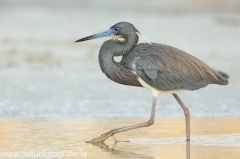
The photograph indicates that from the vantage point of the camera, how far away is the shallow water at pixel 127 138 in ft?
23.6

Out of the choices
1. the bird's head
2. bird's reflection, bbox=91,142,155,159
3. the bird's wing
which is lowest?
bird's reflection, bbox=91,142,155,159

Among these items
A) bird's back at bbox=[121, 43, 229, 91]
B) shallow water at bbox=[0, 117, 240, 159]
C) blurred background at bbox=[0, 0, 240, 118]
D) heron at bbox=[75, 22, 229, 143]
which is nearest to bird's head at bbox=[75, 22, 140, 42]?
heron at bbox=[75, 22, 229, 143]

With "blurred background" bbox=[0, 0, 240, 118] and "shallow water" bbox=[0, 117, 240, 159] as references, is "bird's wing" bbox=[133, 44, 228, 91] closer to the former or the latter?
"shallow water" bbox=[0, 117, 240, 159]

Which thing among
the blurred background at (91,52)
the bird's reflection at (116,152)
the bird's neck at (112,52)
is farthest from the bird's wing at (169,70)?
the blurred background at (91,52)

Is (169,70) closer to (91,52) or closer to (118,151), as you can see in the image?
(118,151)

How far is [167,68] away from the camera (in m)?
7.78

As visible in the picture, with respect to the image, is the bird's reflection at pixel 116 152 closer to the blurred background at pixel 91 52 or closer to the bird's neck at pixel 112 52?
the bird's neck at pixel 112 52

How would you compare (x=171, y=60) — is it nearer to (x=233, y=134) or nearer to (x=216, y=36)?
(x=233, y=134)

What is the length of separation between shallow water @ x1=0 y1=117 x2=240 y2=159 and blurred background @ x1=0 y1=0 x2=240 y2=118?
74cm

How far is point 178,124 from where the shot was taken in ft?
29.6

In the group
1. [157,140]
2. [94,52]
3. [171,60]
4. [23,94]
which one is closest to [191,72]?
[171,60]

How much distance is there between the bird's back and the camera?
771cm

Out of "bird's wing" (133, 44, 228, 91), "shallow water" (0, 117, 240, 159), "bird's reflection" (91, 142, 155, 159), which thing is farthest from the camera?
"bird's wing" (133, 44, 228, 91)

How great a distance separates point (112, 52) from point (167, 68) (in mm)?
617
